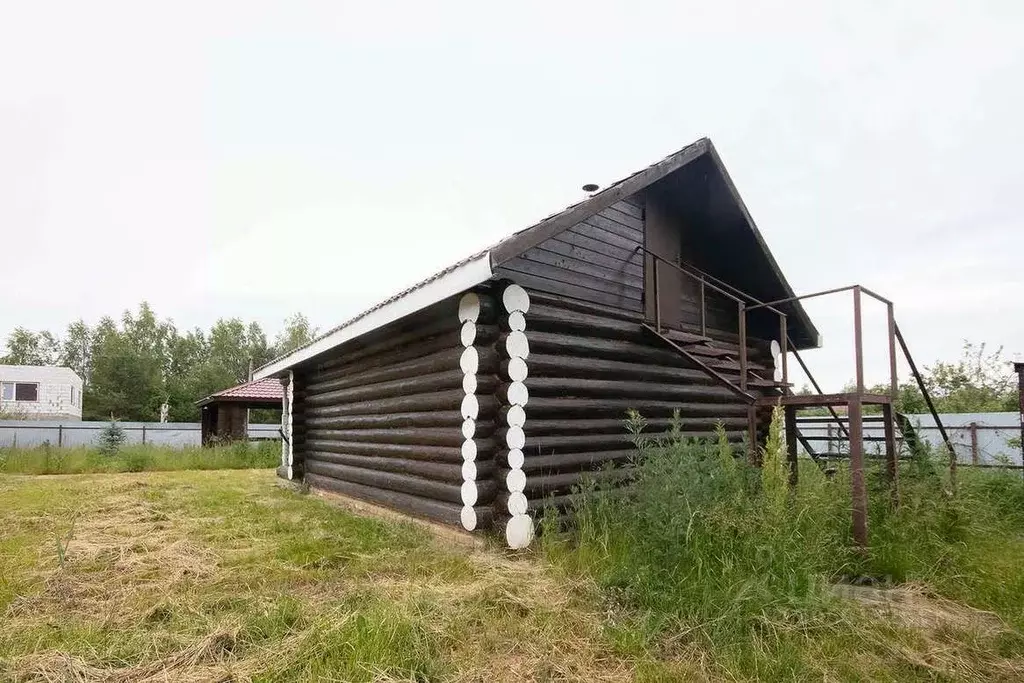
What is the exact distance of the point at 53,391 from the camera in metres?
36.3

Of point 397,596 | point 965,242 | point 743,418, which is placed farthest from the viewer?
point 965,242

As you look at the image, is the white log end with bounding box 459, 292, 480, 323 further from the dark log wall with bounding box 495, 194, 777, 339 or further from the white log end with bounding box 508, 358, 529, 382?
the white log end with bounding box 508, 358, 529, 382

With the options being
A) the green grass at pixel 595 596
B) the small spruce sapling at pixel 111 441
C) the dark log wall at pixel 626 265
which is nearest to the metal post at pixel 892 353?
the green grass at pixel 595 596

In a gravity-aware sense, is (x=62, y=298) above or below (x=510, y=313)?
above

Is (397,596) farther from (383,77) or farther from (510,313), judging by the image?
(383,77)

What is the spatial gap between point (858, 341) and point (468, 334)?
354 centimetres

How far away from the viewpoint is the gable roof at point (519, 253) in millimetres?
5508

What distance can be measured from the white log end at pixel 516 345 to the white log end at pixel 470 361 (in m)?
0.31

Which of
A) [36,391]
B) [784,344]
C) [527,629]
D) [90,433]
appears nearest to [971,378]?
[784,344]

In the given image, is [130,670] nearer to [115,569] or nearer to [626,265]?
[115,569]

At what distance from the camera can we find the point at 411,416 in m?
7.45

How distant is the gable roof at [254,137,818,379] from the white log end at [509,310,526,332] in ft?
2.11

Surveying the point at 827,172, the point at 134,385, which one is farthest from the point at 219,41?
the point at 134,385

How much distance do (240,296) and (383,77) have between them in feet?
189
